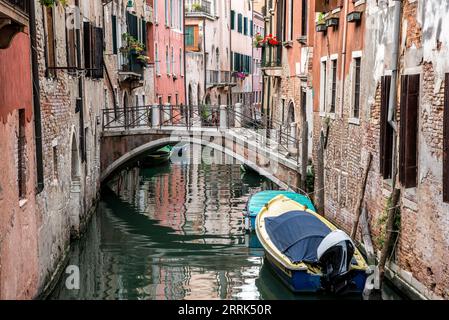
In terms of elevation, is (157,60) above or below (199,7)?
below

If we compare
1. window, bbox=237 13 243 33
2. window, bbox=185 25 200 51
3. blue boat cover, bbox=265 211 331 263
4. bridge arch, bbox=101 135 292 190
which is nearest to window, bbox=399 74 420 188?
blue boat cover, bbox=265 211 331 263

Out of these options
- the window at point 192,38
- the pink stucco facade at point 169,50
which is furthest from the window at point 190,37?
the pink stucco facade at point 169,50

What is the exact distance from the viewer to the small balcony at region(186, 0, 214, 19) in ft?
121

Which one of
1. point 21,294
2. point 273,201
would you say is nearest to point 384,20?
point 273,201

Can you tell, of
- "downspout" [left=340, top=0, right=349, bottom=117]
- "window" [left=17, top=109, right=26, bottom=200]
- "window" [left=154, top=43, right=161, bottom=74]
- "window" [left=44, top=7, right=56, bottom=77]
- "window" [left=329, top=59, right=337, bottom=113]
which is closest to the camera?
"window" [left=17, top=109, right=26, bottom=200]

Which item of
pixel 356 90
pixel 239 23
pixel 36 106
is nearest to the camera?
pixel 36 106

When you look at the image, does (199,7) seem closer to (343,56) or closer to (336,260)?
(343,56)

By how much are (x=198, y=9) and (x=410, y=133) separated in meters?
28.4

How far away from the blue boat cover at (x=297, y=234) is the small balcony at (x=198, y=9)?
25496 mm

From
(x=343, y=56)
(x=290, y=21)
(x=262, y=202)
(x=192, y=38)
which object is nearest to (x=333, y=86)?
(x=343, y=56)

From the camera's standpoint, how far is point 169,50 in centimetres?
3120

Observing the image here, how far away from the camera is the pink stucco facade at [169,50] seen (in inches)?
1143

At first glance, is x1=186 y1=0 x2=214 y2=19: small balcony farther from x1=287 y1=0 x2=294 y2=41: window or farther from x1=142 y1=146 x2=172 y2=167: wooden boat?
x1=287 y1=0 x2=294 y2=41: window

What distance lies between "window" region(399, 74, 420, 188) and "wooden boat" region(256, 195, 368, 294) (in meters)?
1.28
